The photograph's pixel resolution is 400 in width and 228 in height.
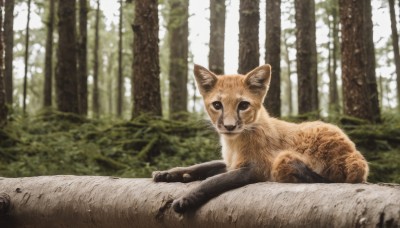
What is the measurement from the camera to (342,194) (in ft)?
9.11

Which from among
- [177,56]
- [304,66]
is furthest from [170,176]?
[177,56]

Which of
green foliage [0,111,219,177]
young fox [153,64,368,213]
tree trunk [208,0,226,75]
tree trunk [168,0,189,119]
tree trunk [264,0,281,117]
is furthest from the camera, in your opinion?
tree trunk [168,0,189,119]

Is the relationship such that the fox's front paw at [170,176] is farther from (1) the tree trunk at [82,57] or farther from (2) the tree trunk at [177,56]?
(1) the tree trunk at [82,57]

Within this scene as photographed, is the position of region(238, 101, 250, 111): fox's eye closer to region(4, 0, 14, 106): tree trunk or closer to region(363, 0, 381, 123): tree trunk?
region(363, 0, 381, 123): tree trunk

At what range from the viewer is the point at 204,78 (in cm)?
457

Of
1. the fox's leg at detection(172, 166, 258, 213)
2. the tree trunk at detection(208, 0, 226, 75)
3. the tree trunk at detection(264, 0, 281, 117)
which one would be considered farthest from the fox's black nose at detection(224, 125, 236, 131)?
the tree trunk at detection(208, 0, 226, 75)

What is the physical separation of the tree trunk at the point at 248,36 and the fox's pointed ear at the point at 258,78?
6907 millimetres

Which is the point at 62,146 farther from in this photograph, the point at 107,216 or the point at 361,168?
the point at 361,168

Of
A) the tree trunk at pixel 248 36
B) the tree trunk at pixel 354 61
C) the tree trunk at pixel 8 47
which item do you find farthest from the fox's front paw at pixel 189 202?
the tree trunk at pixel 8 47

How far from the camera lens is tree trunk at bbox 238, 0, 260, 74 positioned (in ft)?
37.0

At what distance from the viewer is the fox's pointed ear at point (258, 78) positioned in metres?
4.37

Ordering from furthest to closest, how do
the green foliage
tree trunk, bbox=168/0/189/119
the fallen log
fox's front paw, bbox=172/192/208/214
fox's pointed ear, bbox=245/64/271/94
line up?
tree trunk, bbox=168/0/189/119
the green foliage
fox's pointed ear, bbox=245/64/271/94
fox's front paw, bbox=172/192/208/214
the fallen log

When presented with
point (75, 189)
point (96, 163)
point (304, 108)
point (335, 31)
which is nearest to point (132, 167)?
point (96, 163)

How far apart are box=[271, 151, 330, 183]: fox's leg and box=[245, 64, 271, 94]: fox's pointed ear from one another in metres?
0.89
